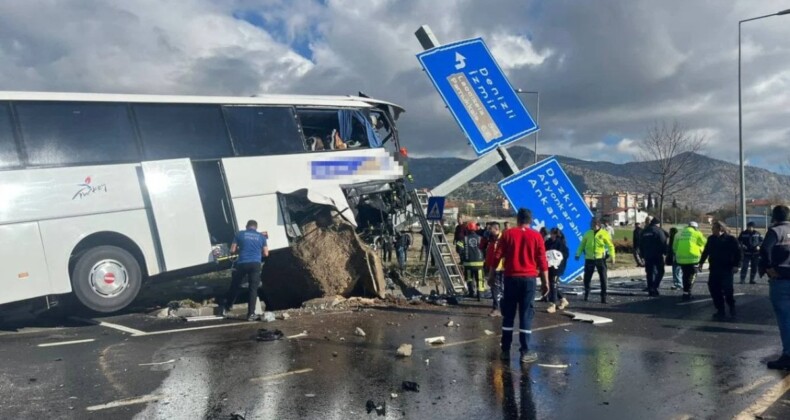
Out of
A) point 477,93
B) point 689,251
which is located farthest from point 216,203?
point 689,251

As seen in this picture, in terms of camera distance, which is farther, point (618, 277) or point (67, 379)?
point (618, 277)

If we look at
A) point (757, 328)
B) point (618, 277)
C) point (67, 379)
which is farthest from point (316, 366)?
point (618, 277)

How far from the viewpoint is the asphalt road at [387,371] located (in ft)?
17.8

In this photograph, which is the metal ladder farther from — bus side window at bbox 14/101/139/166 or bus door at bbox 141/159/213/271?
bus side window at bbox 14/101/139/166

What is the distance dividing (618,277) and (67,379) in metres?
16.6

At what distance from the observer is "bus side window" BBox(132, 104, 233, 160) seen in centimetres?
1105

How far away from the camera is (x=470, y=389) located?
6012 millimetres

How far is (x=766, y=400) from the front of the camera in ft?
18.4

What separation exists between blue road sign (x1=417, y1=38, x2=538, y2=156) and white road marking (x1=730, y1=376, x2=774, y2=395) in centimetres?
800

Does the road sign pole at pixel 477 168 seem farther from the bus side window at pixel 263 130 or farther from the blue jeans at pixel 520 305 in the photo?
the blue jeans at pixel 520 305

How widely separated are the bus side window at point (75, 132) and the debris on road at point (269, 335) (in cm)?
415

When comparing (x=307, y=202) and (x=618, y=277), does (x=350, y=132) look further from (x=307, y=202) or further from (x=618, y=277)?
(x=618, y=277)

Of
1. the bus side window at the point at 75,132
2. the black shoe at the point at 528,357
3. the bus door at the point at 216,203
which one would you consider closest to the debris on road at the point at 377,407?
the black shoe at the point at 528,357

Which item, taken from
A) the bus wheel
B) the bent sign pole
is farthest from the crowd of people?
the bus wheel
